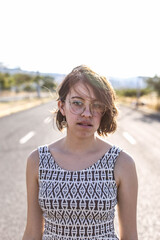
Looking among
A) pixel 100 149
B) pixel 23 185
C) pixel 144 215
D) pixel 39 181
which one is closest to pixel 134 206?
pixel 100 149

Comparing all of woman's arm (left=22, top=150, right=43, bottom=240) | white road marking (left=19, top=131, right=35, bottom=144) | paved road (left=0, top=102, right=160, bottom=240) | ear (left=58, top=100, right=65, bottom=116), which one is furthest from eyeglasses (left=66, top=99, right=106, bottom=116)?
white road marking (left=19, top=131, right=35, bottom=144)

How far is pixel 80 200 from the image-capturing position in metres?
1.88

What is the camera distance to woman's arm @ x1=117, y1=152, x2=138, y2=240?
75.2 inches

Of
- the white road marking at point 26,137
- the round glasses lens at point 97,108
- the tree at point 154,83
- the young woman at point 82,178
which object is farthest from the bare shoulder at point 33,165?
the tree at point 154,83

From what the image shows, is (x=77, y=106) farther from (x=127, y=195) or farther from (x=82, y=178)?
(x=127, y=195)

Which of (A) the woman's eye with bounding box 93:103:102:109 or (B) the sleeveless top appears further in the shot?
(A) the woman's eye with bounding box 93:103:102:109

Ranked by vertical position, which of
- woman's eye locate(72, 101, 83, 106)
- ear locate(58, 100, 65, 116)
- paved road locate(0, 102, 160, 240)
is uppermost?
woman's eye locate(72, 101, 83, 106)

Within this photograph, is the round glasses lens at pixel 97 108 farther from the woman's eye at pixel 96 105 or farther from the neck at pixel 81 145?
the neck at pixel 81 145

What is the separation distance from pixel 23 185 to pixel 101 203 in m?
4.45

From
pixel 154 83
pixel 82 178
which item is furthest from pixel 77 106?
pixel 154 83

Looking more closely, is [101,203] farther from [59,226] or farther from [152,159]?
[152,159]

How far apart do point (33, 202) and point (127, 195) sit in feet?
1.99

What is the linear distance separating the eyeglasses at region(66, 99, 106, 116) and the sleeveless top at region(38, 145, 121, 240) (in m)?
0.29

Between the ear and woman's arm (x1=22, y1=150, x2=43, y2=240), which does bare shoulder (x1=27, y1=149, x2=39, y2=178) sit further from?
the ear
